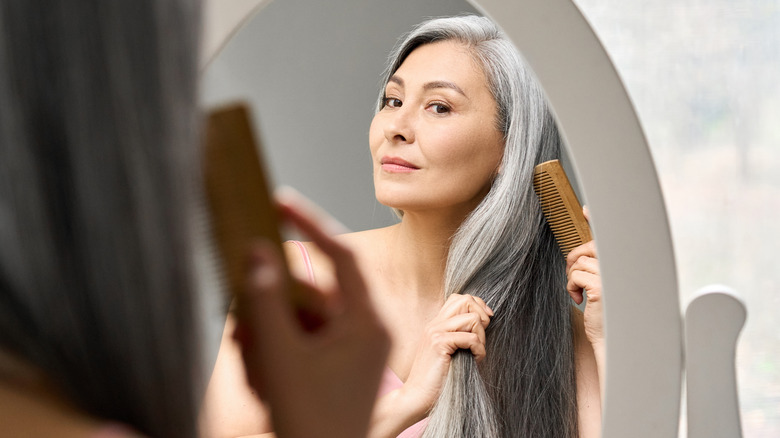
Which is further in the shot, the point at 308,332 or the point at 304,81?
the point at 304,81

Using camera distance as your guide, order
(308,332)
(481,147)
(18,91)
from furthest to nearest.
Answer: (481,147)
(308,332)
(18,91)

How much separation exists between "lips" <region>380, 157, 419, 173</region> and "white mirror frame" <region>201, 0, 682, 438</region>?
4.0 inches

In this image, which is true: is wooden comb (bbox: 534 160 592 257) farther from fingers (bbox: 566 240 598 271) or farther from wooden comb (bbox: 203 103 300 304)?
wooden comb (bbox: 203 103 300 304)

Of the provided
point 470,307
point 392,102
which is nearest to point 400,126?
point 392,102

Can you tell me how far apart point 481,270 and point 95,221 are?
0.96 feet

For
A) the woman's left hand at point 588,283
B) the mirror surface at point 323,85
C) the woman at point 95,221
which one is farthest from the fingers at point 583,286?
the woman at point 95,221

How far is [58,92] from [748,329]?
2.48ft

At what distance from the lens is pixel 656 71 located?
28.9 inches

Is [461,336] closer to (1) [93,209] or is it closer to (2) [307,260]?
(2) [307,260]

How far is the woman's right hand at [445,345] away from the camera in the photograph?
1.48 ft

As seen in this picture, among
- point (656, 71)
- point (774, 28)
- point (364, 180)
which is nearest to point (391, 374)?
point (364, 180)

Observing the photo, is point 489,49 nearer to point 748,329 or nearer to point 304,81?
point 304,81

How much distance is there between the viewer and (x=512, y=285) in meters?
0.45

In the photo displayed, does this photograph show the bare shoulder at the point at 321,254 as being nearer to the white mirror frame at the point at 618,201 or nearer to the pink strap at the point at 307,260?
the pink strap at the point at 307,260
